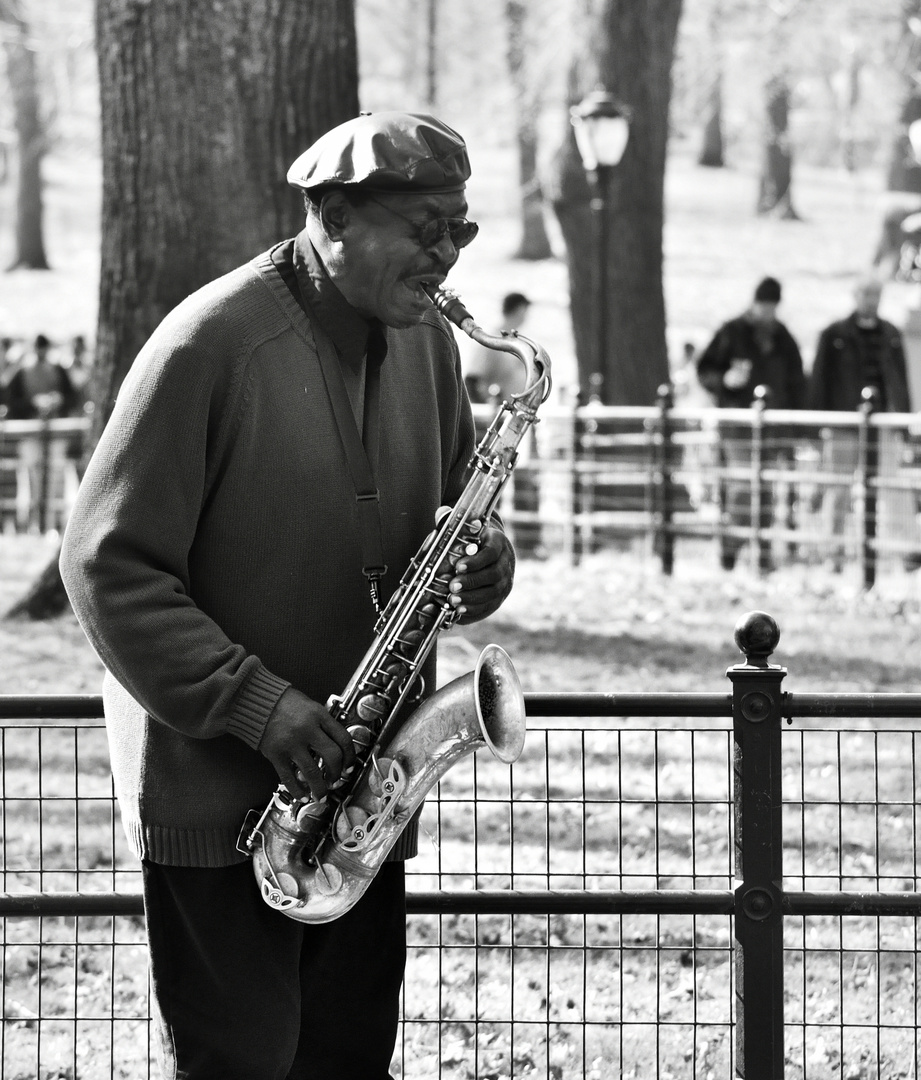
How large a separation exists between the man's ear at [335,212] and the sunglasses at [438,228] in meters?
0.05

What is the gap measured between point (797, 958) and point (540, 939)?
78 centimetres

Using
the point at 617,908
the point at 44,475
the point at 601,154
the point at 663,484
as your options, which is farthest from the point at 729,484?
the point at 617,908

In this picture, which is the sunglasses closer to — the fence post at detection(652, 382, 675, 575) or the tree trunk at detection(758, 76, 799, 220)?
the fence post at detection(652, 382, 675, 575)

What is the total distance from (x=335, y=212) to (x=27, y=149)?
3763 cm

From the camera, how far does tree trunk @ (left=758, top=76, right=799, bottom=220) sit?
132ft

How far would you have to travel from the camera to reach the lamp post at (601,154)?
1413cm

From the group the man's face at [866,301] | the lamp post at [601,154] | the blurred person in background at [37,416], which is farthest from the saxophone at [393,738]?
the blurred person in background at [37,416]

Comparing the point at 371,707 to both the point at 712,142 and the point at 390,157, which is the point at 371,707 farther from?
the point at 712,142

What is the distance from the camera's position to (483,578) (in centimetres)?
322

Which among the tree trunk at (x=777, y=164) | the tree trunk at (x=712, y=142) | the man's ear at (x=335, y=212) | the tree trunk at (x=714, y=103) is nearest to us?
the man's ear at (x=335, y=212)

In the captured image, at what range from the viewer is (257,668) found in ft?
9.84

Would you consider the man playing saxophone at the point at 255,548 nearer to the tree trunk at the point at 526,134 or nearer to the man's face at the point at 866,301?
the man's face at the point at 866,301

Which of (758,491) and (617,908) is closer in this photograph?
(617,908)

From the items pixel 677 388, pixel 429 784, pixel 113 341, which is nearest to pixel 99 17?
pixel 113 341
